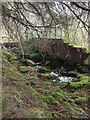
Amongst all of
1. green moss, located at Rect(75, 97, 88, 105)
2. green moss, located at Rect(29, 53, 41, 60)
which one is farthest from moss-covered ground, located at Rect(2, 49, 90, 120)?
green moss, located at Rect(29, 53, 41, 60)

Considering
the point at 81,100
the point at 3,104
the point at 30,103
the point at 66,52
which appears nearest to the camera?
the point at 3,104

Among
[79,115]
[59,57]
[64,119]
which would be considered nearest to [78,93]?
[79,115]

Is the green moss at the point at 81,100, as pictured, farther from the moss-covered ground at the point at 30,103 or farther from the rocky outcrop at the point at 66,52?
the rocky outcrop at the point at 66,52

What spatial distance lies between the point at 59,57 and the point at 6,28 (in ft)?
23.4

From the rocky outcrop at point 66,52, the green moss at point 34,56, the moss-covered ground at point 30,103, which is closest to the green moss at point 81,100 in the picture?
the moss-covered ground at point 30,103

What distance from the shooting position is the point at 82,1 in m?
3.82

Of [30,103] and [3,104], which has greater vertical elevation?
[3,104]

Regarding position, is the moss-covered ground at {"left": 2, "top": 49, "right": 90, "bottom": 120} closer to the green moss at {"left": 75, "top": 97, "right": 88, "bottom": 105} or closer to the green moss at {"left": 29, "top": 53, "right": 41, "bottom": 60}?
the green moss at {"left": 75, "top": 97, "right": 88, "bottom": 105}

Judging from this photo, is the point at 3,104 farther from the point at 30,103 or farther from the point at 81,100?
the point at 81,100

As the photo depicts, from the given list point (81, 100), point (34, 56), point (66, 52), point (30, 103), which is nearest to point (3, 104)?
point (30, 103)

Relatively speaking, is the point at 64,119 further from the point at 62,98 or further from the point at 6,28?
the point at 6,28

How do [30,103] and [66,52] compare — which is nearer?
[30,103]

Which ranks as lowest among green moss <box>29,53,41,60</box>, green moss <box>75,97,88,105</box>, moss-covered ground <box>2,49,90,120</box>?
green moss <box>75,97,88,105</box>

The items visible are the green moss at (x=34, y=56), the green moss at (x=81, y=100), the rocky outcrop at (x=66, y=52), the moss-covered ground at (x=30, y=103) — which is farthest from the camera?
the green moss at (x=34, y=56)
